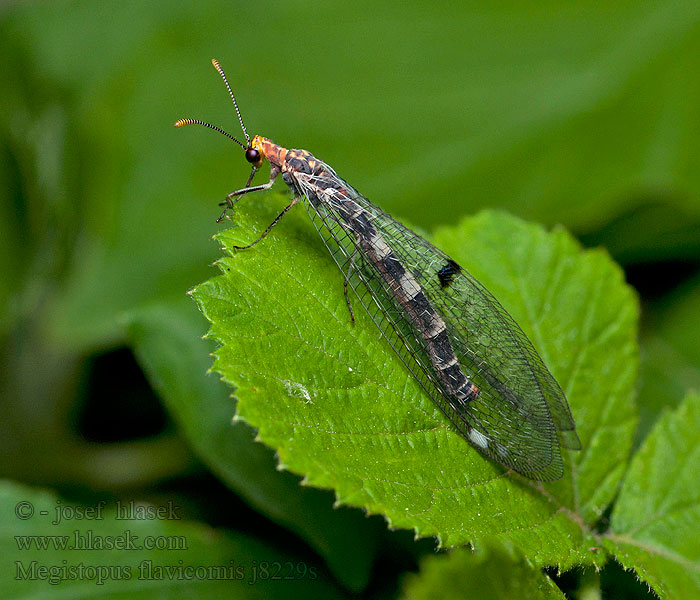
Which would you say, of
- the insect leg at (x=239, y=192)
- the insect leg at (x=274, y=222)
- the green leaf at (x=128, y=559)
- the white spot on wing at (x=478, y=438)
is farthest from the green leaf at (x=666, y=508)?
the insect leg at (x=239, y=192)

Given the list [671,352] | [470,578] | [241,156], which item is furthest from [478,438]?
[241,156]

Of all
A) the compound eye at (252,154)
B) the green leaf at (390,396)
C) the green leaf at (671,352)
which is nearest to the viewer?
the green leaf at (390,396)

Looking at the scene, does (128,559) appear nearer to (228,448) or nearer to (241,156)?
(228,448)

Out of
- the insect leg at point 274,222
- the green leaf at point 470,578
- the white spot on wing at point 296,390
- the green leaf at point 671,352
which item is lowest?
the green leaf at point 470,578

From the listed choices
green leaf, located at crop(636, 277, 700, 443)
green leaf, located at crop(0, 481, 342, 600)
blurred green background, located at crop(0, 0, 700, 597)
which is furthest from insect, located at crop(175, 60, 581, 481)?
green leaf, located at crop(636, 277, 700, 443)

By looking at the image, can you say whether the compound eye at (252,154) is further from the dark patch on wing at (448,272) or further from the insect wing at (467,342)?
the dark patch on wing at (448,272)

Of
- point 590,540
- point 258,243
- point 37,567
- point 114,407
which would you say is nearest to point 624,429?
point 590,540

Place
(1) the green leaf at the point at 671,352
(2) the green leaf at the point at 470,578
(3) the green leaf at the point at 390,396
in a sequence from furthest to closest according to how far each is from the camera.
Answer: (1) the green leaf at the point at 671,352 < (3) the green leaf at the point at 390,396 < (2) the green leaf at the point at 470,578
